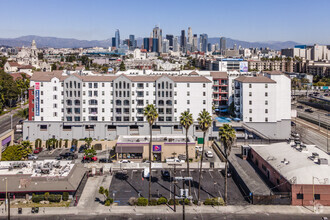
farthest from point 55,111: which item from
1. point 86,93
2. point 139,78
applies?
point 139,78

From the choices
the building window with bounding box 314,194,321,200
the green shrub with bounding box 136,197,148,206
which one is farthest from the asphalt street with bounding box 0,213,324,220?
the building window with bounding box 314,194,321,200

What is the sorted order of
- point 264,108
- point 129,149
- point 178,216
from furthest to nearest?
point 264,108, point 129,149, point 178,216

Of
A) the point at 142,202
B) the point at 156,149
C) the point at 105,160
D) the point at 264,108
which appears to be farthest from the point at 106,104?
the point at 264,108

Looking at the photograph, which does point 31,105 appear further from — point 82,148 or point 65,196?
point 65,196

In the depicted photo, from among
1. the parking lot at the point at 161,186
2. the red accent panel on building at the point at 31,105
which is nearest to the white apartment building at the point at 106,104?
the red accent panel on building at the point at 31,105

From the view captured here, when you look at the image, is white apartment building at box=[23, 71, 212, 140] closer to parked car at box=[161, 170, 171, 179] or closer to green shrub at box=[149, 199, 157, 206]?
parked car at box=[161, 170, 171, 179]

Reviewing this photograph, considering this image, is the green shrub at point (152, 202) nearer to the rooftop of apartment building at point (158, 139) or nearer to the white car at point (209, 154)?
the rooftop of apartment building at point (158, 139)
